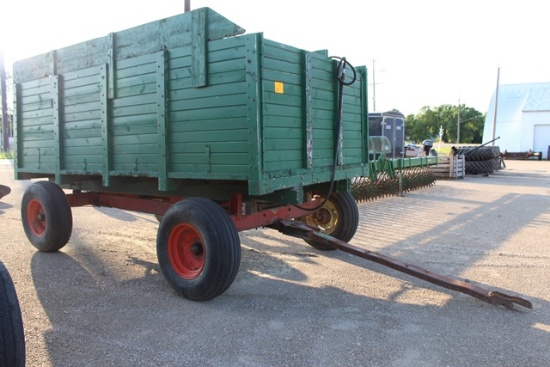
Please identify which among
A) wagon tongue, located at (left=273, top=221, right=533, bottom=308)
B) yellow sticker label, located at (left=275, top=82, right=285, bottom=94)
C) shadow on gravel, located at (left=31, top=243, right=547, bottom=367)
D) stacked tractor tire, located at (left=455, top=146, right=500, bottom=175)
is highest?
yellow sticker label, located at (left=275, top=82, right=285, bottom=94)

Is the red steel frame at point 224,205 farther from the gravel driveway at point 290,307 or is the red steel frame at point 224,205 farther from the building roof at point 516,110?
the building roof at point 516,110

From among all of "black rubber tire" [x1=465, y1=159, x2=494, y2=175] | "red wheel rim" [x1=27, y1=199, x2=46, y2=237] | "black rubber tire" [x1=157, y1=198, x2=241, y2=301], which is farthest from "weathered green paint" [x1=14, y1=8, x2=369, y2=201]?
"black rubber tire" [x1=465, y1=159, x2=494, y2=175]

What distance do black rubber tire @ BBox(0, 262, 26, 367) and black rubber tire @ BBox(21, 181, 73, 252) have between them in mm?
3437

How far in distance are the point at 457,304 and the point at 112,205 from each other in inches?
174

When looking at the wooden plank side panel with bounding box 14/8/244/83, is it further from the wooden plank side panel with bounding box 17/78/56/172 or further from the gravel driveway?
the gravel driveway

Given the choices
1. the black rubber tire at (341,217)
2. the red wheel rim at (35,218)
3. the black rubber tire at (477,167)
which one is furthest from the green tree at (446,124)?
the red wheel rim at (35,218)

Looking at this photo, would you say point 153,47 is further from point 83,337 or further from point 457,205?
point 457,205

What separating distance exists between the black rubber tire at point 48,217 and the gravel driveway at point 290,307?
212mm

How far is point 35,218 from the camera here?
636 centimetres

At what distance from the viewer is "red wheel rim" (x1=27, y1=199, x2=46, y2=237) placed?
625cm

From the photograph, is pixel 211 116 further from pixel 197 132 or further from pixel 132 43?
pixel 132 43

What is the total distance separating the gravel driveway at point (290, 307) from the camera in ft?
10.7

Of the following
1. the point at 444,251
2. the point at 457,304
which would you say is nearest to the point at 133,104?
the point at 457,304

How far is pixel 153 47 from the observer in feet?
15.3
